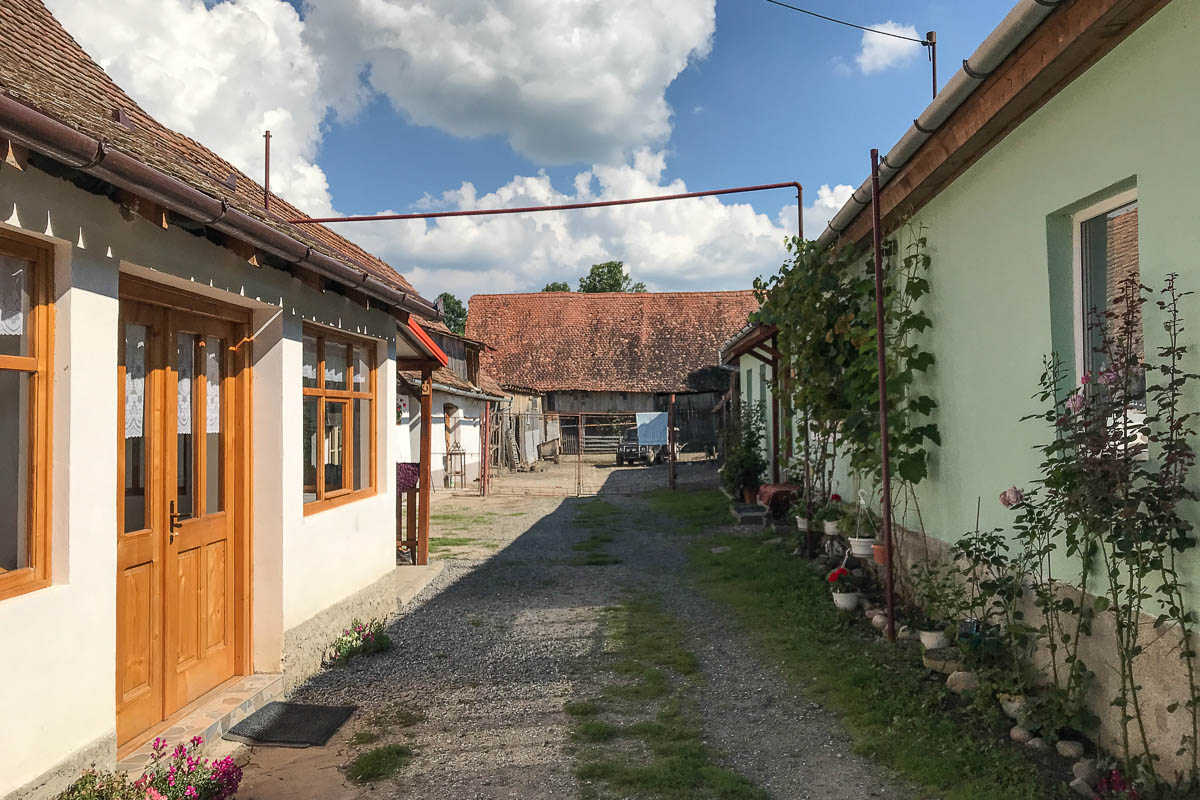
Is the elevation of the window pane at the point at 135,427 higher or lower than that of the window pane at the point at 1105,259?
lower

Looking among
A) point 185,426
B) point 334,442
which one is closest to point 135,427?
point 185,426

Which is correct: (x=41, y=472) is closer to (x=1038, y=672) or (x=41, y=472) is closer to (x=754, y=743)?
(x=754, y=743)

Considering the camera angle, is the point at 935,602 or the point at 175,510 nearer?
the point at 175,510

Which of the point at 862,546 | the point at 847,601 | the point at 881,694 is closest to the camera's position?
the point at 881,694

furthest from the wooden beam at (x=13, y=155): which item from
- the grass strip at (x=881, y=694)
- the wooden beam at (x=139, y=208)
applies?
the grass strip at (x=881, y=694)

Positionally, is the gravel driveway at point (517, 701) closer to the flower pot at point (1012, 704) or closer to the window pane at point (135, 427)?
the flower pot at point (1012, 704)

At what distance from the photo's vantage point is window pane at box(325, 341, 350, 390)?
255 inches

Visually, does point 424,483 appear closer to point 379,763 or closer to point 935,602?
point 379,763

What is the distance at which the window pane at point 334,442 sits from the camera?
6484mm

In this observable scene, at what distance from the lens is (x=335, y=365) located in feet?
21.8

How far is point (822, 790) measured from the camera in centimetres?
390

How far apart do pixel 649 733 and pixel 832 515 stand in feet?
15.0

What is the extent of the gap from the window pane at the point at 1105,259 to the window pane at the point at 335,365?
16.7 ft

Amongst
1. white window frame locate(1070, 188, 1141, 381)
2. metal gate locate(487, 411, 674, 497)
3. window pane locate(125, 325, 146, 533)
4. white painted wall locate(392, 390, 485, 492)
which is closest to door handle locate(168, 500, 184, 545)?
window pane locate(125, 325, 146, 533)
